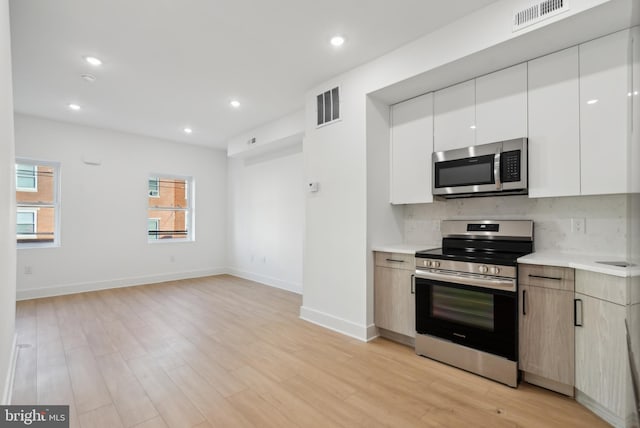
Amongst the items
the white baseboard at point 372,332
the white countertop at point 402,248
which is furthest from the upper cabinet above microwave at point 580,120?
the white baseboard at point 372,332

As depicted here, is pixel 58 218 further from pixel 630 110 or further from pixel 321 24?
pixel 630 110

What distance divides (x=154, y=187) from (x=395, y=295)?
550 centimetres

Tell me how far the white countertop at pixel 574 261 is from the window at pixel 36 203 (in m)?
6.72

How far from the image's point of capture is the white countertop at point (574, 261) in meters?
1.80

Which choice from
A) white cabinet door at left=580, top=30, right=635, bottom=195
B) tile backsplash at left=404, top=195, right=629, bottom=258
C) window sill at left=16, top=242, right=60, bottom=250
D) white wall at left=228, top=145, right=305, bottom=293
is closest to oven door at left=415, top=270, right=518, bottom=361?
tile backsplash at left=404, top=195, right=629, bottom=258

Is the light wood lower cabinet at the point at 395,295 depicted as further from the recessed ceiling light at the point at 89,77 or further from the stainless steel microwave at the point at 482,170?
the recessed ceiling light at the point at 89,77

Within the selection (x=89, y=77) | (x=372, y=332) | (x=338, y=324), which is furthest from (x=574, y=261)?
(x=89, y=77)

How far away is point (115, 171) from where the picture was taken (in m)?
5.58

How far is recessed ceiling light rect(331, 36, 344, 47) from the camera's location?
8.95 ft

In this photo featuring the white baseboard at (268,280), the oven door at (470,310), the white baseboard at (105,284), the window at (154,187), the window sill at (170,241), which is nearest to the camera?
the oven door at (470,310)

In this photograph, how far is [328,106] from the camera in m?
3.53

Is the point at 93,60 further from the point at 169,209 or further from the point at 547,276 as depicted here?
the point at 547,276

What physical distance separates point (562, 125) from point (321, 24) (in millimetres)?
2095

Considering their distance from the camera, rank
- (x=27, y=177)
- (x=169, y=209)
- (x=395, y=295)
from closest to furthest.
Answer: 1. (x=395, y=295)
2. (x=27, y=177)
3. (x=169, y=209)
